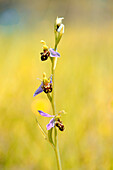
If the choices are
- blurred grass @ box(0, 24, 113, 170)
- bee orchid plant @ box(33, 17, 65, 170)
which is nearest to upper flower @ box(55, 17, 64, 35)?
bee orchid plant @ box(33, 17, 65, 170)

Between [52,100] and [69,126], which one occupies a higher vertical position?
[52,100]

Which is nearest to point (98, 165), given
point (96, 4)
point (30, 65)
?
point (96, 4)

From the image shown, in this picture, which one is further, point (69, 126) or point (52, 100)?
point (69, 126)

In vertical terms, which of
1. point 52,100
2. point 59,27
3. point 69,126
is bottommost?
point 69,126

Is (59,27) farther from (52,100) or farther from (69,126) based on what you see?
(69,126)

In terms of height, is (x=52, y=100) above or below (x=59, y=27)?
below

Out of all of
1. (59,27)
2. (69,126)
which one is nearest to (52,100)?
(59,27)

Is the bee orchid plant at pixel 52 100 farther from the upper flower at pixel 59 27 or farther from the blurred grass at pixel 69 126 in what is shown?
the blurred grass at pixel 69 126

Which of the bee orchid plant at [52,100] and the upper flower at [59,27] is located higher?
the upper flower at [59,27]

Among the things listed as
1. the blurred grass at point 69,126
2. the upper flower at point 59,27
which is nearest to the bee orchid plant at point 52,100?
the upper flower at point 59,27

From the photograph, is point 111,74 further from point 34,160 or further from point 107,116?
point 34,160

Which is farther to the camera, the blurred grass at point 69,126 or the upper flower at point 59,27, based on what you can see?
the blurred grass at point 69,126
